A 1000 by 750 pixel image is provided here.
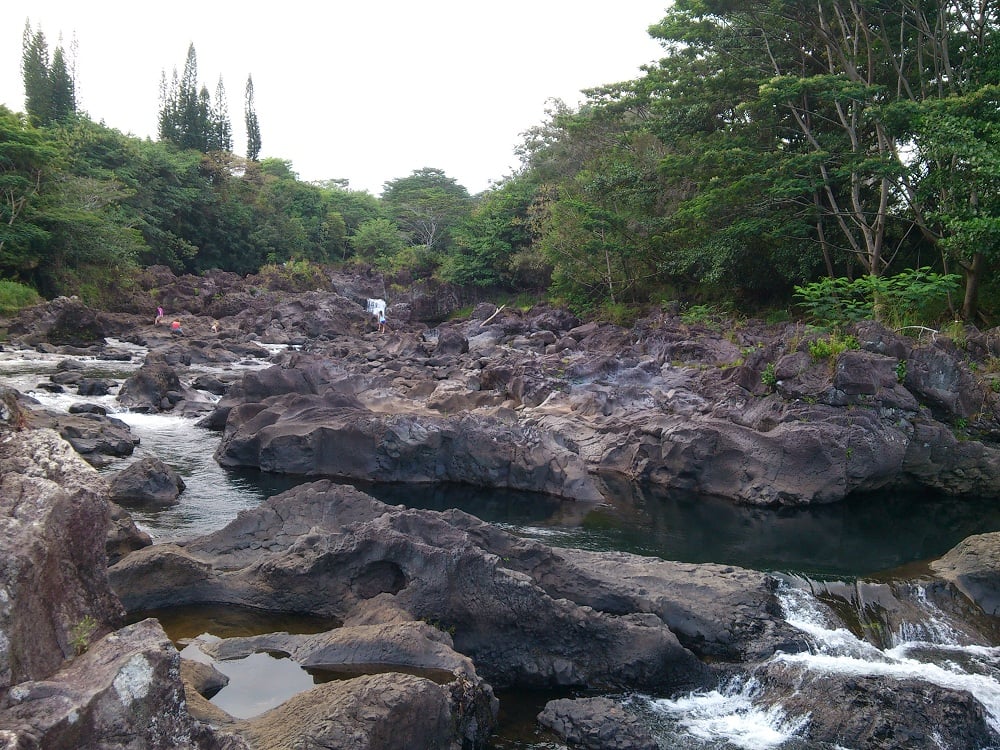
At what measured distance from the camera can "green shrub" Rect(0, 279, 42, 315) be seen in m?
28.7

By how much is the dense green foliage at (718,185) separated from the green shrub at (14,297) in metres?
1.22

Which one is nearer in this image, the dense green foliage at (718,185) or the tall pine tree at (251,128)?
the dense green foliage at (718,185)

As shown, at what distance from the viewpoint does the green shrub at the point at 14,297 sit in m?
28.7

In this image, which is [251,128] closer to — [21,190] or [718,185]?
[21,190]

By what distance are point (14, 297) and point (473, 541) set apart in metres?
28.4

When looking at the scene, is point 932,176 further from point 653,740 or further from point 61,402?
point 61,402

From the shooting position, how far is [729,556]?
1076 cm

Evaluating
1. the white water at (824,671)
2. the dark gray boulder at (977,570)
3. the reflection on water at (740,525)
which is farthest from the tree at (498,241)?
the white water at (824,671)

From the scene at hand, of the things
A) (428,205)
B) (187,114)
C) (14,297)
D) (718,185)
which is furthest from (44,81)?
(718,185)

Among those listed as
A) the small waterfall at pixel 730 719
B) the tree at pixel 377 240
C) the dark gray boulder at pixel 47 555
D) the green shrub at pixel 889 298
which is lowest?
the small waterfall at pixel 730 719

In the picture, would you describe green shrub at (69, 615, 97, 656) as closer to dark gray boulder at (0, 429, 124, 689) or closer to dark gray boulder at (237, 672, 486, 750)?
dark gray boulder at (0, 429, 124, 689)

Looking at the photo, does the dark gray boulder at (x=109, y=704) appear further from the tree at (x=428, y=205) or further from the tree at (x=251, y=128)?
the tree at (x=251, y=128)

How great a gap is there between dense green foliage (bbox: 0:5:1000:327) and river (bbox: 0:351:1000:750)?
22.1 ft

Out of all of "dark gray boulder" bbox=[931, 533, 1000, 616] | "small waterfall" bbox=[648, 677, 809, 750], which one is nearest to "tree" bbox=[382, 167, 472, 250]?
"dark gray boulder" bbox=[931, 533, 1000, 616]
